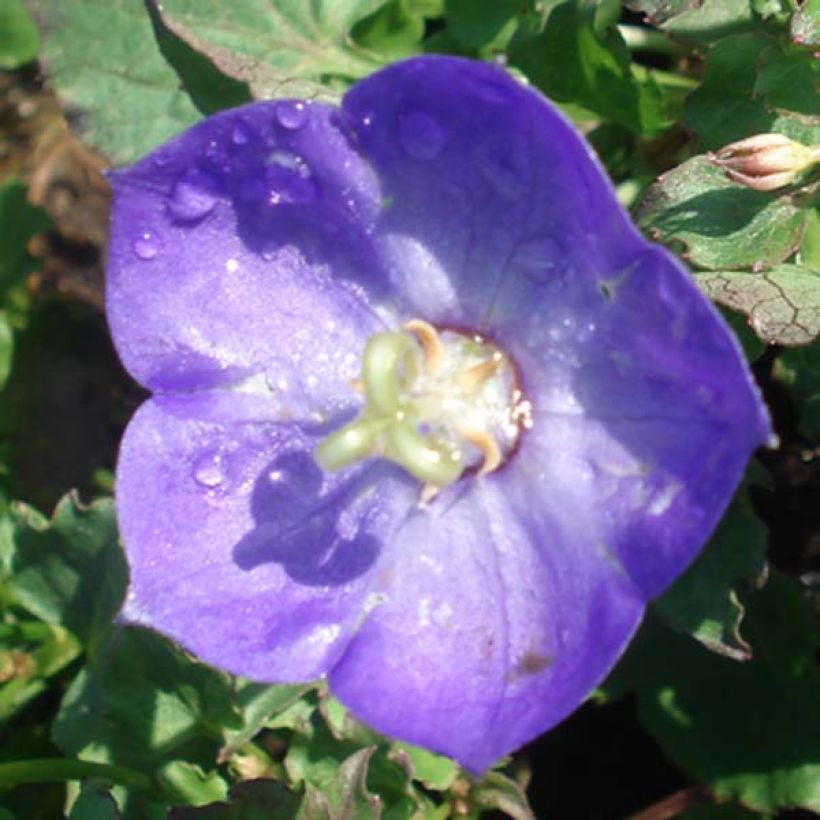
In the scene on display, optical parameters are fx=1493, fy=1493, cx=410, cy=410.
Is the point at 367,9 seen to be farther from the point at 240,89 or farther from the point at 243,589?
the point at 243,589

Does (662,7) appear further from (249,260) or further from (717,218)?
(249,260)

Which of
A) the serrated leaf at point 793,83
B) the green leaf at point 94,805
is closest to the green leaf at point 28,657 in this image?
the green leaf at point 94,805

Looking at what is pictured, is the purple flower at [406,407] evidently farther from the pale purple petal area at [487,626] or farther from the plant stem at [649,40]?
the plant stem at [649,40]

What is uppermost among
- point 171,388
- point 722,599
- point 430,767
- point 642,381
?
point 642,381

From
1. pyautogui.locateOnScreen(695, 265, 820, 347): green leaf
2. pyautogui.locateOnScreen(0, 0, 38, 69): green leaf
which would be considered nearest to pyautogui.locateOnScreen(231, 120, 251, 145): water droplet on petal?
pyautogui.locateOnScreen(695, 265, 820, 347): green leaf

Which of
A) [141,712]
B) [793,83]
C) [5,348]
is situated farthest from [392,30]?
[141,712]

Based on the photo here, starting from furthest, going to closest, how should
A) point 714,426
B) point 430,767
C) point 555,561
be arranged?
point 430,767, point 555,561, point 714,426

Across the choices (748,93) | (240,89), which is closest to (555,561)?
(748,93)
